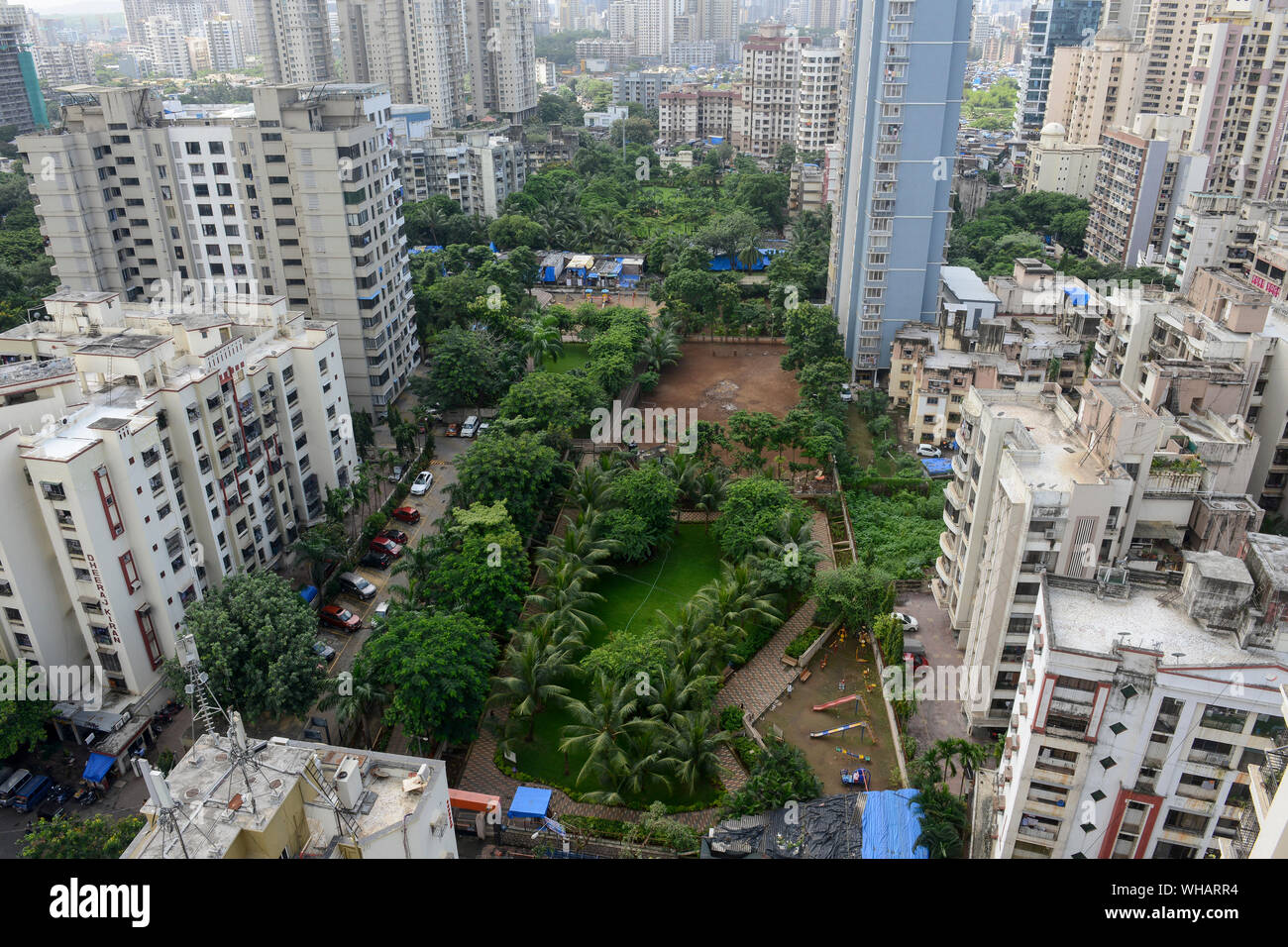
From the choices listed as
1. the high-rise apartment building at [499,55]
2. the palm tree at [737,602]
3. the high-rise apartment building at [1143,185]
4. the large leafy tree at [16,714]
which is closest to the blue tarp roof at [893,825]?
the palm tree at [737,602]

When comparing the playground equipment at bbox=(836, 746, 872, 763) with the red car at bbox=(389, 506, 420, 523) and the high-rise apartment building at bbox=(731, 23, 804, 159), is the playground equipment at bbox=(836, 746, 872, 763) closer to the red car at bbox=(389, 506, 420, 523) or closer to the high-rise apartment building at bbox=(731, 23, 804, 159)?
the red car at bbox=(389, 506, 420, 523)

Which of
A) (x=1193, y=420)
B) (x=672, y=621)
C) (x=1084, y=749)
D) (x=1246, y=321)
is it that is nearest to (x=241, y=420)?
(x=672, y=621)

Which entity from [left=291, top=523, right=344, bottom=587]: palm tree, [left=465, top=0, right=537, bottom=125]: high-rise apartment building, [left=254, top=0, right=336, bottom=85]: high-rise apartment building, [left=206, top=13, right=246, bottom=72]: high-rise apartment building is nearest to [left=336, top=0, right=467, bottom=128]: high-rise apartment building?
[left=465, top=0, right=537, bottom=125]: high-rise apartment building

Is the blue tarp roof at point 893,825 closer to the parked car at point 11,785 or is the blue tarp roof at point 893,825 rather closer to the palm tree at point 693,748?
the palm tree at point 693,748

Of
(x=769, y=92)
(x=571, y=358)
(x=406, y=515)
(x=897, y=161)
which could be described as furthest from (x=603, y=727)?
(x=769, y=92)

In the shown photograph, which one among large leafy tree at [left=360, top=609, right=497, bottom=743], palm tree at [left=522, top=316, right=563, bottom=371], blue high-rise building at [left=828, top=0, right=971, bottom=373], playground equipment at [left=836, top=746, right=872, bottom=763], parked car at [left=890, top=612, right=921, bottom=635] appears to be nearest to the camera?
large leafy tree at [left=360, top=609, right=497, bottom=743]

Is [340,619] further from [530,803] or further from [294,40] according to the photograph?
[294,40]
